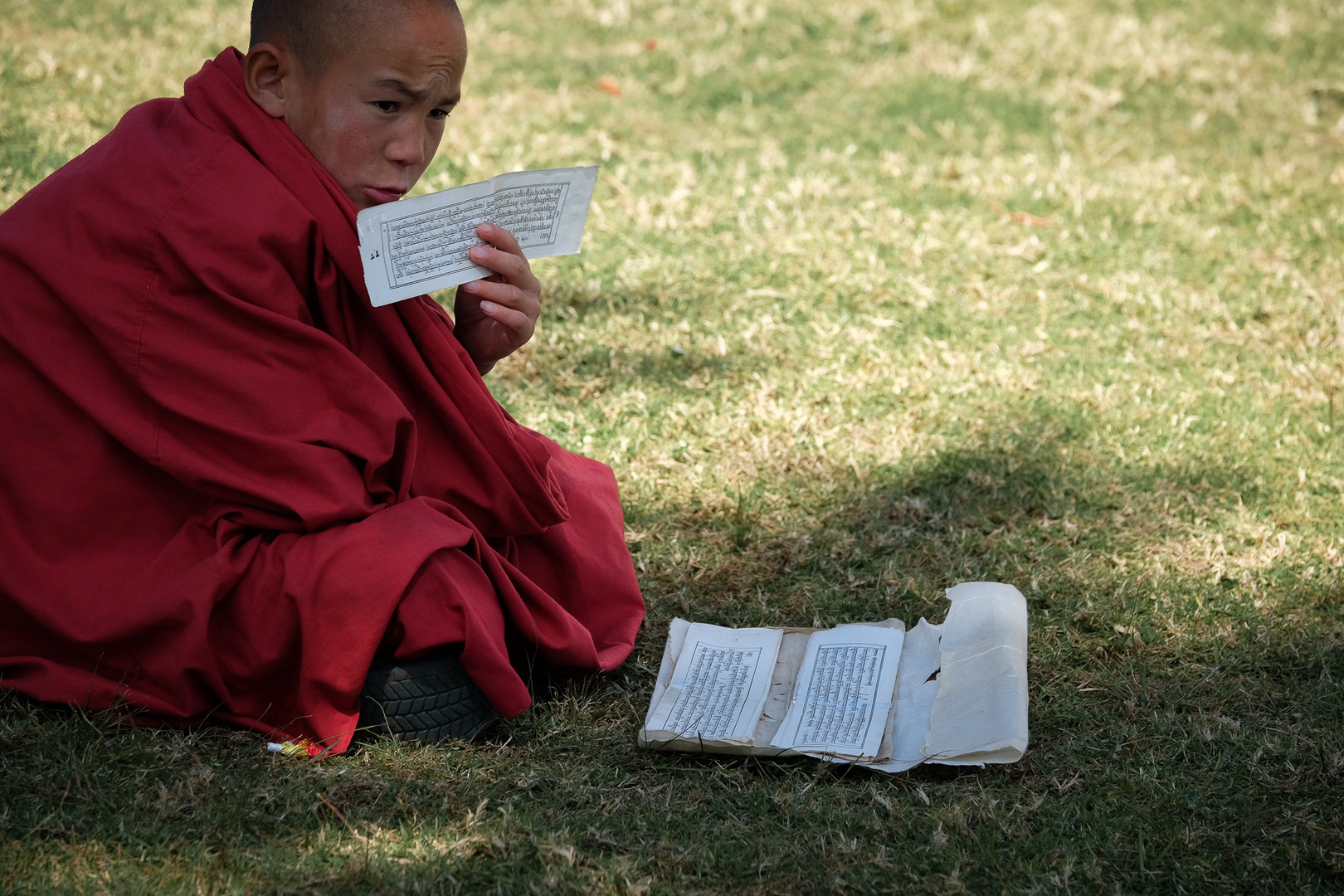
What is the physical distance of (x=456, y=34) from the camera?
7.14ft

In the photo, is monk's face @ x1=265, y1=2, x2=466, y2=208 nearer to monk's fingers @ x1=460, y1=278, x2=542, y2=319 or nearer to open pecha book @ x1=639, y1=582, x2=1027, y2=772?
monk's fingers @ x1=460, y1=278, x2=542, y2=319

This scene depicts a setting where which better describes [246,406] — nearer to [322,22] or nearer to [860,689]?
[322,22]

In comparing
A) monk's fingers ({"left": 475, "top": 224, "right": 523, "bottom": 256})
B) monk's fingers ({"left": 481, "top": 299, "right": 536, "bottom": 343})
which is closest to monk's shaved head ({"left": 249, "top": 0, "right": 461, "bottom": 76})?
monk's fingers ({"left": 475, "top": 224, "right": 523, "bottom": 256})

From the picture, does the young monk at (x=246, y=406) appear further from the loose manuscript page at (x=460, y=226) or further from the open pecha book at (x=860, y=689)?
the open pecha book at (x=860, y=689)

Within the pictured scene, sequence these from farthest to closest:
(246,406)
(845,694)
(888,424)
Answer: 1. (888,424)
2. (845,694)
3. (246,406)

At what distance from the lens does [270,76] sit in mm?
2182

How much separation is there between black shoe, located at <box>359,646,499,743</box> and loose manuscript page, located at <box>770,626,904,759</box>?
545mm

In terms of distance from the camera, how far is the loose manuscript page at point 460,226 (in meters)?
2.04

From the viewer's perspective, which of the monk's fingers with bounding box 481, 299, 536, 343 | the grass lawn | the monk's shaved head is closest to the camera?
the grass lawn

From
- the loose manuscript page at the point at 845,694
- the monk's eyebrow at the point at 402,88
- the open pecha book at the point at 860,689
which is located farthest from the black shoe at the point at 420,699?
the monk's eyebrow at the point at 402,88

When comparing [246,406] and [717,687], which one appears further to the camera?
[717,687]

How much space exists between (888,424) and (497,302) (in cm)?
167

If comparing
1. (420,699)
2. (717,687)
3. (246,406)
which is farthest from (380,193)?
(717,687)

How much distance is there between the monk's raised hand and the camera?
219 centimetres
